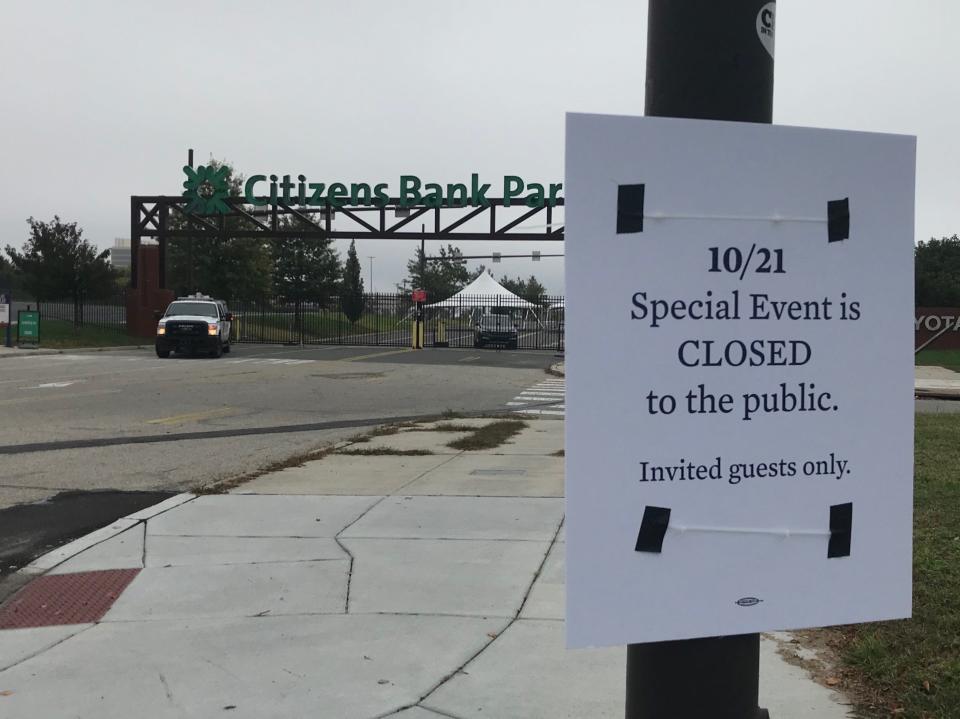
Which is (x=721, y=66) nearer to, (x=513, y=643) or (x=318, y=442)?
(x=513, y=643)

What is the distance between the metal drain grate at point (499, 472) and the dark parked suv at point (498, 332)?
29967 millimetres

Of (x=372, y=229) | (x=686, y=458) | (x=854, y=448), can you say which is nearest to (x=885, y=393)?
(x=854, y=448)

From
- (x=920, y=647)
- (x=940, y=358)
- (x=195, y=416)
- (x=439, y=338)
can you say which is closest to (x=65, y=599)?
(x=920, y=647)

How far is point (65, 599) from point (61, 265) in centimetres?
3338

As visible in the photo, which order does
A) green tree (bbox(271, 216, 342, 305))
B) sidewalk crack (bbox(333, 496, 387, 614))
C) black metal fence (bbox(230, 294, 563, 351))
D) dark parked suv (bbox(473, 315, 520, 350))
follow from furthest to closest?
green tree (bbox(271, 216, 342, 305))
black metal fence (bbox(230, 294, 563, 351))
dark parked suv (bbox(473, 315, 520, 350))
sidewalk crack (bbox(333, 496, 387, 614))

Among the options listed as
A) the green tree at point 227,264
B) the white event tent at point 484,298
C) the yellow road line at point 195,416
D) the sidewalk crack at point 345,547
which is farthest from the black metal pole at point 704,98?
the white event tent at point 484,298

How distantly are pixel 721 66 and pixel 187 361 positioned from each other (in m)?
26.3

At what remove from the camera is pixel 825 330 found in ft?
7.36

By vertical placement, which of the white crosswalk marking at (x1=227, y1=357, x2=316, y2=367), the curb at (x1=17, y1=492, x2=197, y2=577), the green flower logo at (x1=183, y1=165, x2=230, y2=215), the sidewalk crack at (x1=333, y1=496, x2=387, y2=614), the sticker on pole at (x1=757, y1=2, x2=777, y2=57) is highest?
the green flower logo at (x1=183, y1=165, x2=230, y2=215)

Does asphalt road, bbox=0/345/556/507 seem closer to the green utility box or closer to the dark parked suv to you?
the green utility box

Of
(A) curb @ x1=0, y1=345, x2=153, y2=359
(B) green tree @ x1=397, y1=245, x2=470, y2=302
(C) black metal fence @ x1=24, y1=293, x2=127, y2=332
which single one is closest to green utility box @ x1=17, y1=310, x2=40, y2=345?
(A) curb @ x1=0, y1=345, x2=153, y2=359

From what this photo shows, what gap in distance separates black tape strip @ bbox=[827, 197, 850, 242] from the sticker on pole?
0.41 meters

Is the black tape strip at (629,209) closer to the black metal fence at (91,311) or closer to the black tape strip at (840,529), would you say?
the black tape strip at (840,529)

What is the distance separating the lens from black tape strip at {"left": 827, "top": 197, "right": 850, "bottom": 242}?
2221mm
